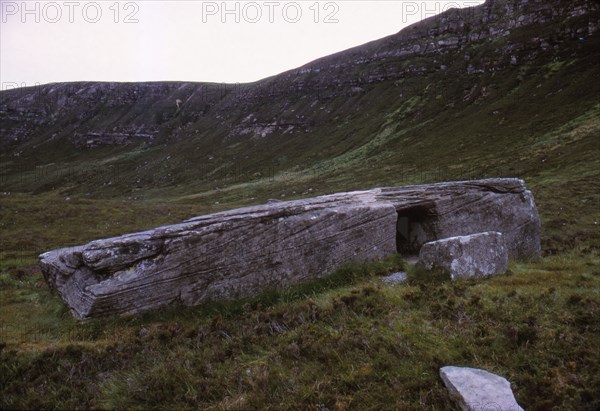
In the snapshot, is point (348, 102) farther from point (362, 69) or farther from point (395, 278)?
point (395, 278)

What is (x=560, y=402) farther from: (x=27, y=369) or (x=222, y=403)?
(x=27, y=369)

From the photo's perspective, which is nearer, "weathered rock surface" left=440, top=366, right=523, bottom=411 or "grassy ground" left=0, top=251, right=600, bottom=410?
"weathered rock surface" left=440, top=366, right=523, bottom=411

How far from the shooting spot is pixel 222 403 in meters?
6.09

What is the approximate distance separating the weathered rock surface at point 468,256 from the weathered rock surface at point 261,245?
8.09 feet

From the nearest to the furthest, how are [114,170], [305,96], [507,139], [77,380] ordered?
[77,380]
[507,139]
[114,170]
[305,96]

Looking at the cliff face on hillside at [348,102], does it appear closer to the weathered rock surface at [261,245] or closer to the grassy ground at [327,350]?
the weathered rock surface at [261,245]

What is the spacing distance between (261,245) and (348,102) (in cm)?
12495

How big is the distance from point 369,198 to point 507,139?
2409 inches

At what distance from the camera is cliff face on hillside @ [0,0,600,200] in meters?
92.6

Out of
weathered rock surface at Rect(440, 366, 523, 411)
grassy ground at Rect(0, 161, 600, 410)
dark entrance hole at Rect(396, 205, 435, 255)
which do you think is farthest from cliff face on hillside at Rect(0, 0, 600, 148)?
weathered rock surface at Rect(440, 366, 523, 411)

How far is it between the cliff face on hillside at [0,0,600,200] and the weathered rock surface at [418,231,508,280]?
6867 centimetres

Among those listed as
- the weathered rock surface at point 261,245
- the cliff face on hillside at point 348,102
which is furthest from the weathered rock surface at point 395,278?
the cliff face on hillside at point 348,102

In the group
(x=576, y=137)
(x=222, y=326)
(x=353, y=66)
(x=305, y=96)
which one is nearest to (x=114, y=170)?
(x=305, y=96)

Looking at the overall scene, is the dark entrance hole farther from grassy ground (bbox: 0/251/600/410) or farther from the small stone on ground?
grassy ground (bbox: 0/251/600/410)
